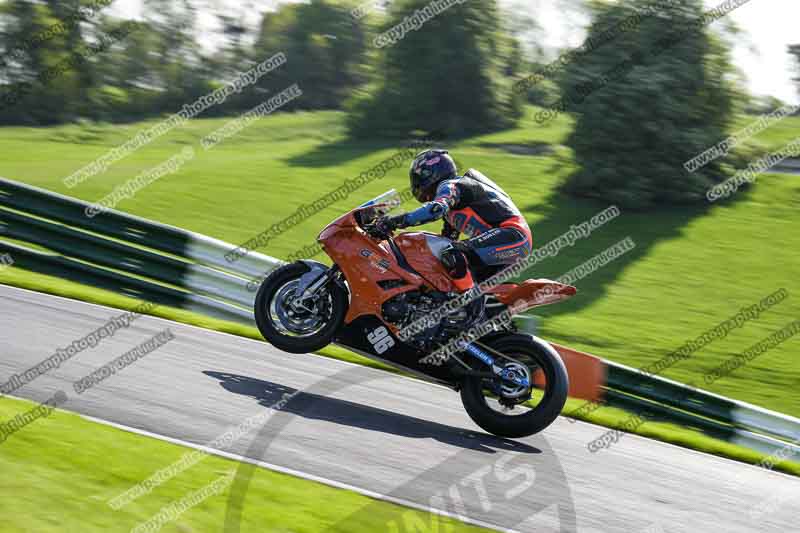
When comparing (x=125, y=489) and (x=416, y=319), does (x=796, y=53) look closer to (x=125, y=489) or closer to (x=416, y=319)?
(x=416, y=319)

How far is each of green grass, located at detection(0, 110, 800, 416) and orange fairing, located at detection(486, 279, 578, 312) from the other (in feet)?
20.1

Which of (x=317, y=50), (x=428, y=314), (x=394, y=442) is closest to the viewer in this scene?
(x=394, y=442)

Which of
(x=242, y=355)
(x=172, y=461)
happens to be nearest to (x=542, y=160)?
(x=242, y=355)

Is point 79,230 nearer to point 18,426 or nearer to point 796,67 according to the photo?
point 18,426

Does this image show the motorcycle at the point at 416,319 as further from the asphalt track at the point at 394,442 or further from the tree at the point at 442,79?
the tree at the point at 442,79

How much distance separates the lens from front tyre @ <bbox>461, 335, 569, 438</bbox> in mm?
7270

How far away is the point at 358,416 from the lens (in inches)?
287

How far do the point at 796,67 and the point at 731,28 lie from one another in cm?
654

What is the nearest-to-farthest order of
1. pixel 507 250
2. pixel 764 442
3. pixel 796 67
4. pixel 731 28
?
pixel 507 250 < pixel 764 442 < pixel 731 28 < pixel 796 67

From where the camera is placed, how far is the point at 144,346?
27.1ft

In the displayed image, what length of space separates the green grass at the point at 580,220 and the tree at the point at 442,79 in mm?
936

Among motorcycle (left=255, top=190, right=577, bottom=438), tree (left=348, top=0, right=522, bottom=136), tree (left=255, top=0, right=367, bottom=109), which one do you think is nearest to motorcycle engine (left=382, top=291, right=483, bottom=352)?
motorcycle (left=255, top=190, right=577, bottom=438)

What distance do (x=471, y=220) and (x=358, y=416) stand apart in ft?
6.04

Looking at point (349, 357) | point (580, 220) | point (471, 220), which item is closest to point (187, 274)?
point (349, 357)
